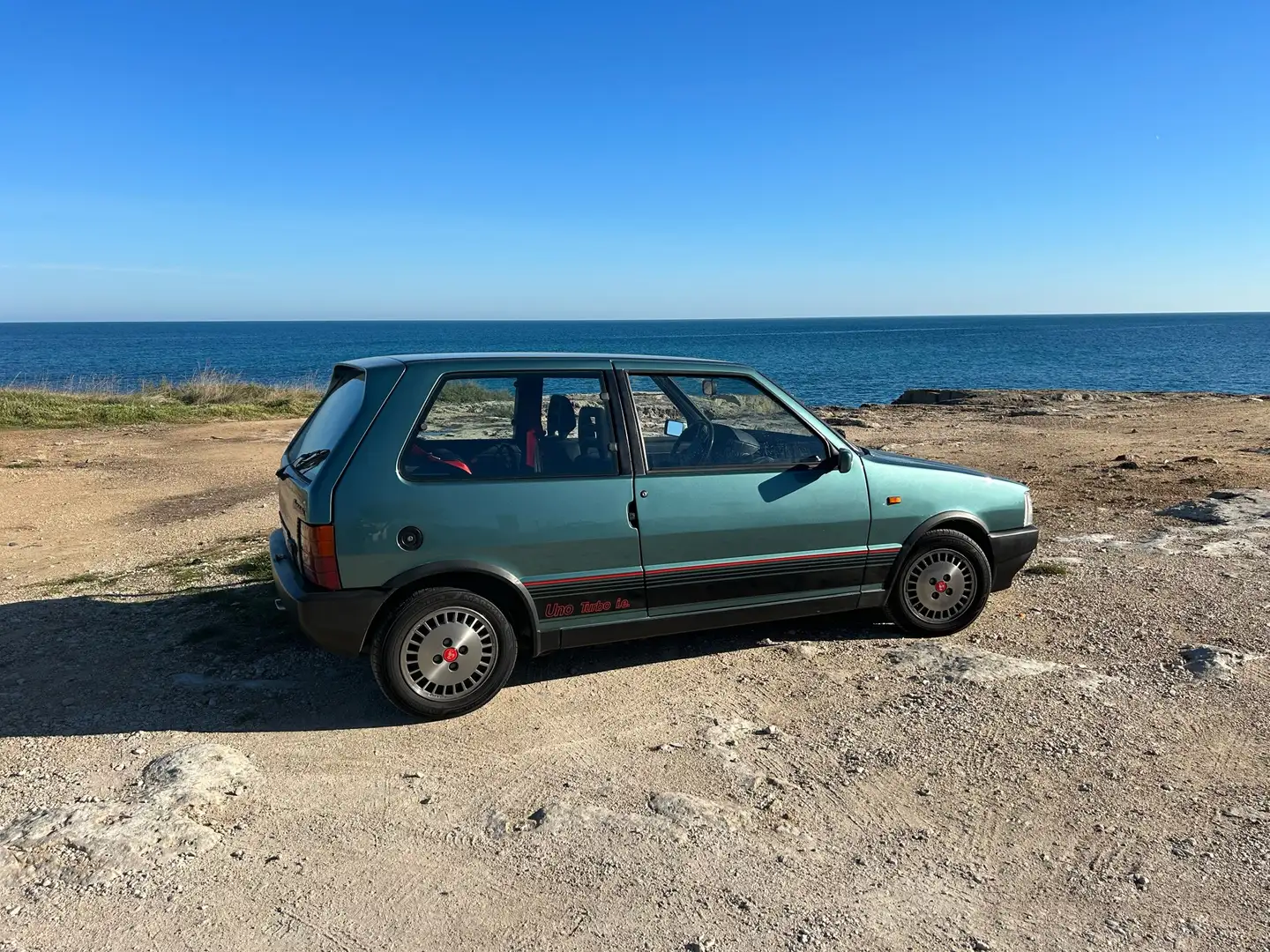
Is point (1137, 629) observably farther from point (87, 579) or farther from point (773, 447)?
point (87, 579)

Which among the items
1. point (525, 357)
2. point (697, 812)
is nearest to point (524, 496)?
point (525, 357)

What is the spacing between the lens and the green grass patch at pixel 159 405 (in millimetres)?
19734


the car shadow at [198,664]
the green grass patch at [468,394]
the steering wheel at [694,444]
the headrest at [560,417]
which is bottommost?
the car shadow at [198,664]

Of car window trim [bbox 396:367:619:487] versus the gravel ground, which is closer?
the gravel ground

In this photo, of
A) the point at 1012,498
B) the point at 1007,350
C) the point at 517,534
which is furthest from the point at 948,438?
the point at 1007,350

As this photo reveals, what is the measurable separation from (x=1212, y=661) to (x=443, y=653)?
4136 mm

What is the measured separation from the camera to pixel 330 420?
191 inches

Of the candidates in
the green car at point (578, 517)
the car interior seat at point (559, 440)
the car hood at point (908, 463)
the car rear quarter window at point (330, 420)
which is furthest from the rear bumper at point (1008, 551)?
the car rear quarter window at point (330, 420)

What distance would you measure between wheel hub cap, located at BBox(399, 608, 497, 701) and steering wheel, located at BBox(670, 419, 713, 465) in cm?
136

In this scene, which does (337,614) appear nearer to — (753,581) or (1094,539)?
(753,581)

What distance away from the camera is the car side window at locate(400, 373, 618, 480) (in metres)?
4.60

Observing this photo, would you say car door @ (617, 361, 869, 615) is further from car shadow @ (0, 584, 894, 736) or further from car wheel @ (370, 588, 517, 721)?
car wheel @ (370, 588, 517, 721)

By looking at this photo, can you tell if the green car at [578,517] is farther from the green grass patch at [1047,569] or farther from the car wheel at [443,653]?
the green grass patch at [1047,569]

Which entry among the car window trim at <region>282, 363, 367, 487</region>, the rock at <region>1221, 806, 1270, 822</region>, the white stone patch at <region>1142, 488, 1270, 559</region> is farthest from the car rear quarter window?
the white stone patch at <region>1142, 488, 1270, 559</region>
